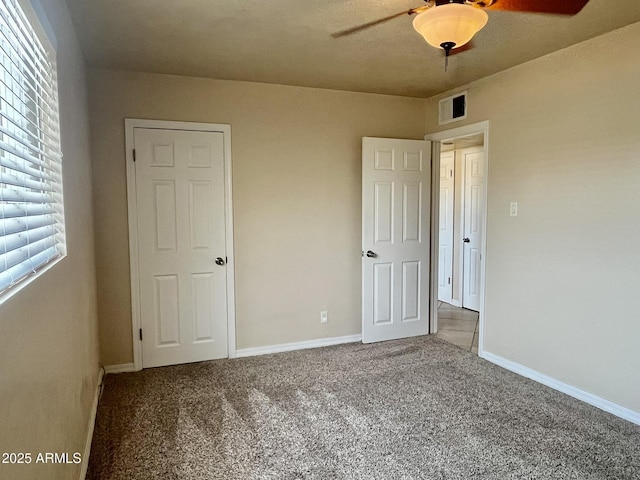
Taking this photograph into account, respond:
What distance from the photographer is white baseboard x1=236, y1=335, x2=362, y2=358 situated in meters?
3.73

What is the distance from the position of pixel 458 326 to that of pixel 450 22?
3.67 meters

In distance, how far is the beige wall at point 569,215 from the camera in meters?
2.59

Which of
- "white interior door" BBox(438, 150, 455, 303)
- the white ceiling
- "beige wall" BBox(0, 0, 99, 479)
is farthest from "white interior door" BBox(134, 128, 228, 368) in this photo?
"white interior door" BBox(438, 150, 455, 303)

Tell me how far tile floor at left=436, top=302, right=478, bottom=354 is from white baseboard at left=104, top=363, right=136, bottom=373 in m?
2.94

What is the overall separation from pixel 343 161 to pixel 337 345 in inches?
70.5

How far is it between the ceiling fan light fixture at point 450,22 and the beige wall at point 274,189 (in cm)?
209

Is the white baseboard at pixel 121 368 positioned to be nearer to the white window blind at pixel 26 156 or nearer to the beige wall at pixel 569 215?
the white window blind at pixel 26 156

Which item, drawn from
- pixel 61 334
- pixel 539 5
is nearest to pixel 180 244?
pixel 61 334

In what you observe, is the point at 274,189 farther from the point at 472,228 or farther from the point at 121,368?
the point at 472,228

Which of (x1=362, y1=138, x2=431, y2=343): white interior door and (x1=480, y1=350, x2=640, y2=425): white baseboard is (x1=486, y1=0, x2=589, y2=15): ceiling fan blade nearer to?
(x1=362, y1=138, x2=431, y2=343): white interior door

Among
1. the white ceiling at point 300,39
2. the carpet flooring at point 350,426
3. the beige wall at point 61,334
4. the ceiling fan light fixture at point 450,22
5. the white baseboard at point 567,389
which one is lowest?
the carpet flooring at point 350,426

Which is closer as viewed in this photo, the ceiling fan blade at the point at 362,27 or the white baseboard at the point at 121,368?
the ceiling fan blade at the point at 362,27

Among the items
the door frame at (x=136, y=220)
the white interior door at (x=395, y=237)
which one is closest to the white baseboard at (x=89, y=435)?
the door frame at (x=136, y=220)

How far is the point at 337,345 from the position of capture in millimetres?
4008
